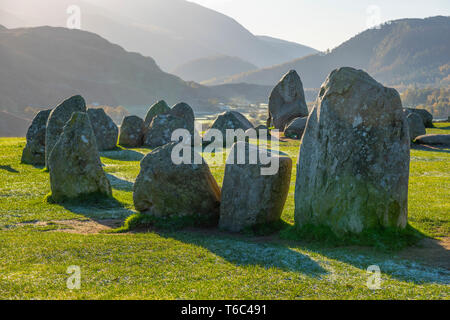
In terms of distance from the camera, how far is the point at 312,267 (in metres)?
10.7

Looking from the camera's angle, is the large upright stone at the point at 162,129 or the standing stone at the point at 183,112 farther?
the standing stone at the point at 183,112

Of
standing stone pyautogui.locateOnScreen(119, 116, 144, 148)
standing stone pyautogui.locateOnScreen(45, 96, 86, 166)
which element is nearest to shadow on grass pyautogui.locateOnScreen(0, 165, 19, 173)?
standing stone pyautogui.locateOnScreen(45, 96, 86, 166)

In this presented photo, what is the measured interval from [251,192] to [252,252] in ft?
8.57

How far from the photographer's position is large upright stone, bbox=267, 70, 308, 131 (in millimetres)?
46656

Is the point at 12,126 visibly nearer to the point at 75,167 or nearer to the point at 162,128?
the point at 162,128

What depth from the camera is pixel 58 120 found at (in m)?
26.3

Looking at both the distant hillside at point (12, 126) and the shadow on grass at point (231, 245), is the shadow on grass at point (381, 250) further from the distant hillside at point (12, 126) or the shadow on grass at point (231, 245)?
the distant hillside at point (12, 126)

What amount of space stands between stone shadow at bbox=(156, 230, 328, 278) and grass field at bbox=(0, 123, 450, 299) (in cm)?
3

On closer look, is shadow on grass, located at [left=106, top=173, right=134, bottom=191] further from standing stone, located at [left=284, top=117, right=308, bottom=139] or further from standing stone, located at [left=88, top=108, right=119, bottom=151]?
standing stone, located at [left=284, top=117, right=308, bottom=139]

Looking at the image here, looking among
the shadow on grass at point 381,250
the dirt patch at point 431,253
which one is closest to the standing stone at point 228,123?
the shadow on grass at point 381,250

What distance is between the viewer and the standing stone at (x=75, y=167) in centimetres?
1866

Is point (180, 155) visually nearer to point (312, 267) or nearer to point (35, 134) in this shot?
point (312, 267)

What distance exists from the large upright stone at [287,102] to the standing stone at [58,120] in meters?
24.3
